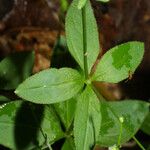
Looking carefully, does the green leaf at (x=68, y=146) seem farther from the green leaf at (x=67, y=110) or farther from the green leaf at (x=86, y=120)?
the green leaf at (x=86, y=120)

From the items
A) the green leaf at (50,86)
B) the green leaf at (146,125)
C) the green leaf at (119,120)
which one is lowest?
the green leaf at (146,125)

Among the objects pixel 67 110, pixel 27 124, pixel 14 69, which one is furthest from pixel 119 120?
pixel 14 69

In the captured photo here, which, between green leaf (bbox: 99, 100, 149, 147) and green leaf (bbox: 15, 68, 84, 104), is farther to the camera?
green leaf (bbox: 99, 100, 149, 147)

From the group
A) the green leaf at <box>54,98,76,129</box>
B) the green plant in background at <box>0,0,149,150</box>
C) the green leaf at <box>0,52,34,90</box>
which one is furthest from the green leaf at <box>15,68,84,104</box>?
the green leaf at <box>0,52,34,90</box>

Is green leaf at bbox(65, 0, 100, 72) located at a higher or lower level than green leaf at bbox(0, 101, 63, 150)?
higher

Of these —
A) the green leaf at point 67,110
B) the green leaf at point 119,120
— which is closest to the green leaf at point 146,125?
the green leaf at point 119,120

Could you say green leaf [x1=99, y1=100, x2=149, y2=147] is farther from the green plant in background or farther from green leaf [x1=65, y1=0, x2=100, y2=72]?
green leaf [x1=65, y1=0, x2=100, y2=72]
